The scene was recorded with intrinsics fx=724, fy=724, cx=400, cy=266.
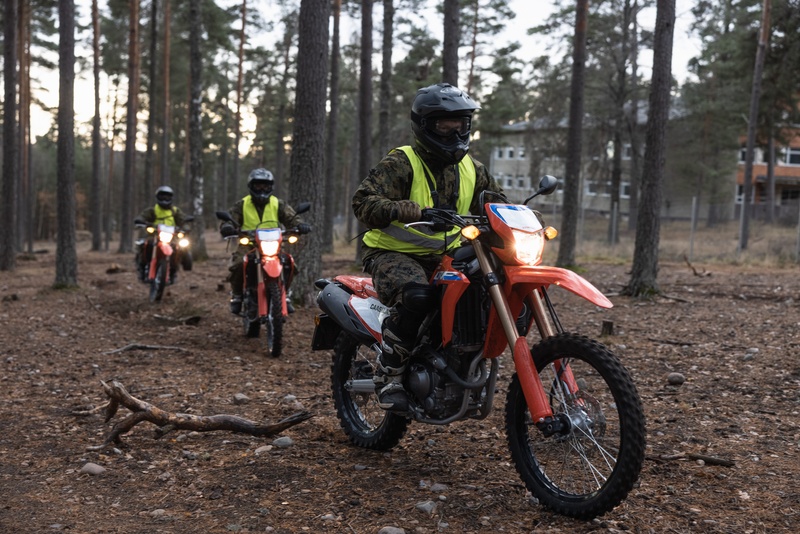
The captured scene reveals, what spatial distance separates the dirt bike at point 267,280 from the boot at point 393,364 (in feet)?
12.4

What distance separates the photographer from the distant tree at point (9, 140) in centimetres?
1791

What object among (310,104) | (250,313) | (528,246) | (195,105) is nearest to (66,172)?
(310,104)

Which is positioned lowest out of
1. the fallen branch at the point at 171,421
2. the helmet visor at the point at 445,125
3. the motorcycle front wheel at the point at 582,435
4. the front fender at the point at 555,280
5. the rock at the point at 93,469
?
the rock at the point at 93,469

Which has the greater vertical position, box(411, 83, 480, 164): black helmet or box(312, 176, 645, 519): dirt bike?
box(411, 83, 480, 164): black helmet

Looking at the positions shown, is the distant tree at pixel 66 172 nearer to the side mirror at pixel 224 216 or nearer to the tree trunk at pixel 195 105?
the tree trunk at pixel 195 105

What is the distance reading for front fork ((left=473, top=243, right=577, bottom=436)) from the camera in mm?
3496

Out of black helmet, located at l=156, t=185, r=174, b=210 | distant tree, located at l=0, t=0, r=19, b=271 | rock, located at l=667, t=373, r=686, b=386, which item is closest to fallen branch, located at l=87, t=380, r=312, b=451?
rock, located at l=667, t=373, r=686, b=386

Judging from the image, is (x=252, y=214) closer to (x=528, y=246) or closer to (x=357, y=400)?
(x=357, y=400)

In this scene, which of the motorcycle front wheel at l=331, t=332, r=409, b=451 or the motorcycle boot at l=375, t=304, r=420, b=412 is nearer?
the motorcycle boot at l=375, t=304, r=420, b=412

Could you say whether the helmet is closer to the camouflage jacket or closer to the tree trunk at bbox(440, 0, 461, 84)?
the camouflage jacket

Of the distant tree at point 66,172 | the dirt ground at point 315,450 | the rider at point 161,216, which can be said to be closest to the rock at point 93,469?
the dirt ground at point 315,450

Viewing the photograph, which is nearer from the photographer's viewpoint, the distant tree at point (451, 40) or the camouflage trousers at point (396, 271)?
the camouflage trousers at point (396, 271)

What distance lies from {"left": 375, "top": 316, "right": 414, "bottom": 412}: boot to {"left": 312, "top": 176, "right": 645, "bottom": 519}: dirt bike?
54mm

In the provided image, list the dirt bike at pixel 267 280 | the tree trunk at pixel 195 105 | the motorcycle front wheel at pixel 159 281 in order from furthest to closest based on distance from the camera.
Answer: the tree trunk at pixel 195 105 → the motorcycle front wheel at pixel 159 281 → the dirt bike at pixel 267 280
